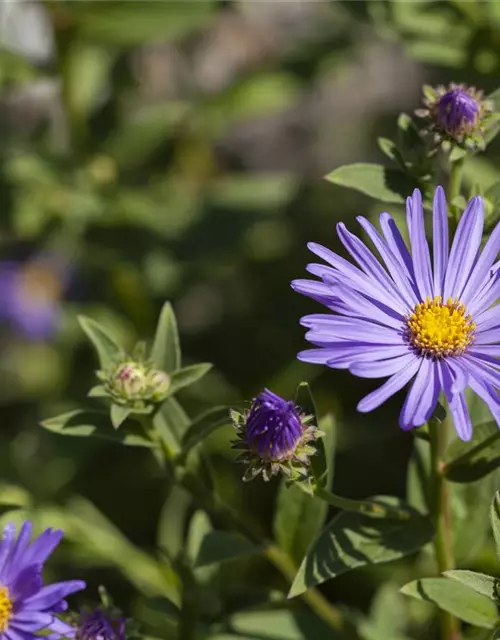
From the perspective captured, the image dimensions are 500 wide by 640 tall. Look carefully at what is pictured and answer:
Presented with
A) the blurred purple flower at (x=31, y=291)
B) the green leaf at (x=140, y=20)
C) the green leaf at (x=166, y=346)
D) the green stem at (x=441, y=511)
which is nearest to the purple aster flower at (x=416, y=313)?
the green stem at (x=441, y=511)

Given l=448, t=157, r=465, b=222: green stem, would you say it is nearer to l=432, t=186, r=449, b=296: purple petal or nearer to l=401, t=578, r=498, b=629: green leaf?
l=432, t=186, r=449, b=296: purple petal

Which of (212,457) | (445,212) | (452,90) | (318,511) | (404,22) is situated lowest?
(212,457)

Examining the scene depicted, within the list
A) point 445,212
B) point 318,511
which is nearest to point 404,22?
point 445,212

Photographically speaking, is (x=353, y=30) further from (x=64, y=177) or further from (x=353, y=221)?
(x=64, y=177)

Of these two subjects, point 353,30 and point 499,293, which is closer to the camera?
point 499,293

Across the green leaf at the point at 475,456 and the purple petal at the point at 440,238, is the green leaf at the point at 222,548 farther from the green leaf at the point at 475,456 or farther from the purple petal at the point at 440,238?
the purple petal at the point at 440,238

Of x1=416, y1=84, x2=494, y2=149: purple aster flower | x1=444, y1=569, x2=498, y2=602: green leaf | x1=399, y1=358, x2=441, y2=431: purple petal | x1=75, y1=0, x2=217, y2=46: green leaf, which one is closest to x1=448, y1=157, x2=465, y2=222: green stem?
x1=416, y1=84, x2=494, y2=149: purple aster flower
